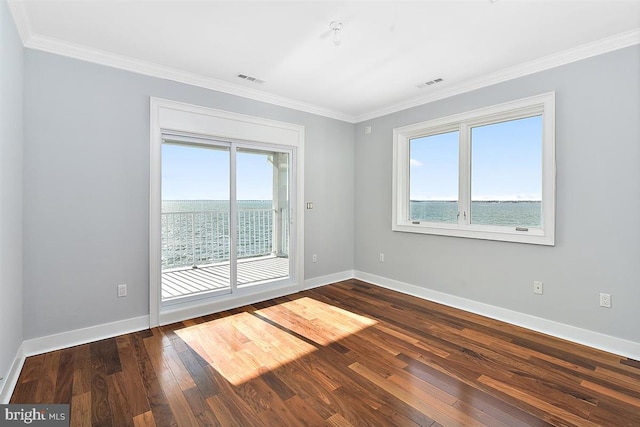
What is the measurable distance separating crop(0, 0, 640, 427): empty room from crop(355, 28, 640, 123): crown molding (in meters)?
0.02

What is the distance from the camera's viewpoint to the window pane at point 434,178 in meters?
3.77

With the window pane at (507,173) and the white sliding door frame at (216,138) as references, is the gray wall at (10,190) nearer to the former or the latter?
the white sliding door frame at (216,138)

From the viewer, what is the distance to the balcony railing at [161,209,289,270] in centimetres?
350

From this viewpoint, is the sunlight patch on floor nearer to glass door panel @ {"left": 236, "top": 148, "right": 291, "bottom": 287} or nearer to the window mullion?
glass door panel @ {"left": 236, "top": 148, "right": 291, "bottom": 287}

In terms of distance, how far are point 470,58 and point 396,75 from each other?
718mm

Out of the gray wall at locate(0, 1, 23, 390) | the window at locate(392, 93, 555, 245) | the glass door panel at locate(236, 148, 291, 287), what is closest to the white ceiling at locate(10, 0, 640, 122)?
the gray wall at locate(0, 1, 23, 390)

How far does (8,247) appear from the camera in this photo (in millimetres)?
1986

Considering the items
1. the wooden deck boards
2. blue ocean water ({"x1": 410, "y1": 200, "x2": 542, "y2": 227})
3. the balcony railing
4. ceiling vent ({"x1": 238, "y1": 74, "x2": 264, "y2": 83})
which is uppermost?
ceiling vent ({"x1": 238, "y1": 74, "x2": 264, "y2": 83})

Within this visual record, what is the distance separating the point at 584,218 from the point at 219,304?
3.73 meters

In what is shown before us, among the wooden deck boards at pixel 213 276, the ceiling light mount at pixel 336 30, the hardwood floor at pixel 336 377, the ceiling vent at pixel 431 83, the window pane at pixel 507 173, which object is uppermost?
the ceiling vent at pixel 431 83

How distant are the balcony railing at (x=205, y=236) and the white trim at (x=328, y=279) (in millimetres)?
849
